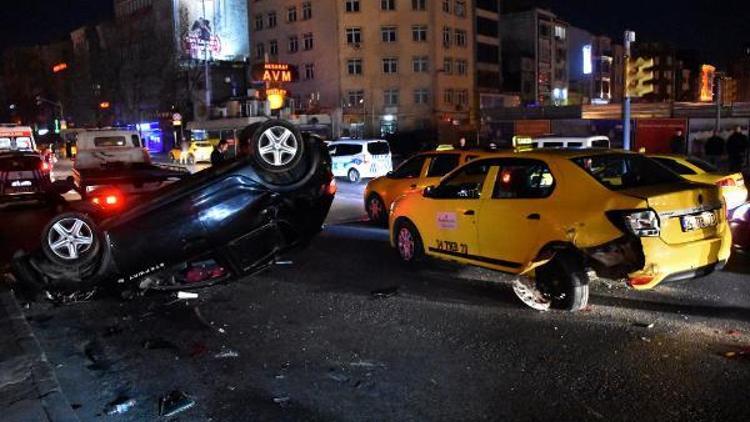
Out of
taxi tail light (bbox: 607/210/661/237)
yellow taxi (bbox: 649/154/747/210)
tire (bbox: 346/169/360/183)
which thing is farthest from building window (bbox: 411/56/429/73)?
taxi tail light (bbox: 607/210/661/237)

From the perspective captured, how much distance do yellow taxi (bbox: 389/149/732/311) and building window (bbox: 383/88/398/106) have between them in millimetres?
54426

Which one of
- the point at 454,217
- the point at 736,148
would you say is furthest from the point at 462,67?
the point at 454,217

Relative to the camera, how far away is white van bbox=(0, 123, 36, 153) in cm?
2727

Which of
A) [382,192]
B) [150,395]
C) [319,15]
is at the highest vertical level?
[319,15]

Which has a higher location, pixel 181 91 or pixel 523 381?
pixel 181 91

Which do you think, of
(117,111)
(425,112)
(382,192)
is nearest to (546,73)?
(425,112)

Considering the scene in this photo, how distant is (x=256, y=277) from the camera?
30.0 ft

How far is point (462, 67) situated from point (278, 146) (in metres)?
61.1

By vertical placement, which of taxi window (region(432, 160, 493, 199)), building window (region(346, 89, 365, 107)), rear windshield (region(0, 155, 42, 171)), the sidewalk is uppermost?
building window (region(346, 89, 365, 107))

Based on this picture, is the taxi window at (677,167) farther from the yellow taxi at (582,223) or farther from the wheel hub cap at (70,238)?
the wheel hub cap at (70,238)

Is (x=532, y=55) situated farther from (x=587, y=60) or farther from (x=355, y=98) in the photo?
(x=355, y=98)

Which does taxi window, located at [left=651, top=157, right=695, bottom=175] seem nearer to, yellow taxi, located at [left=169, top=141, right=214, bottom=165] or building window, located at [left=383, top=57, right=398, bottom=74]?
yellow taxi, located at [left=169, top=141, right=214, bottom=165]

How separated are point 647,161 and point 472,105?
199ft

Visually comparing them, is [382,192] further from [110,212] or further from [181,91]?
[181,91]
